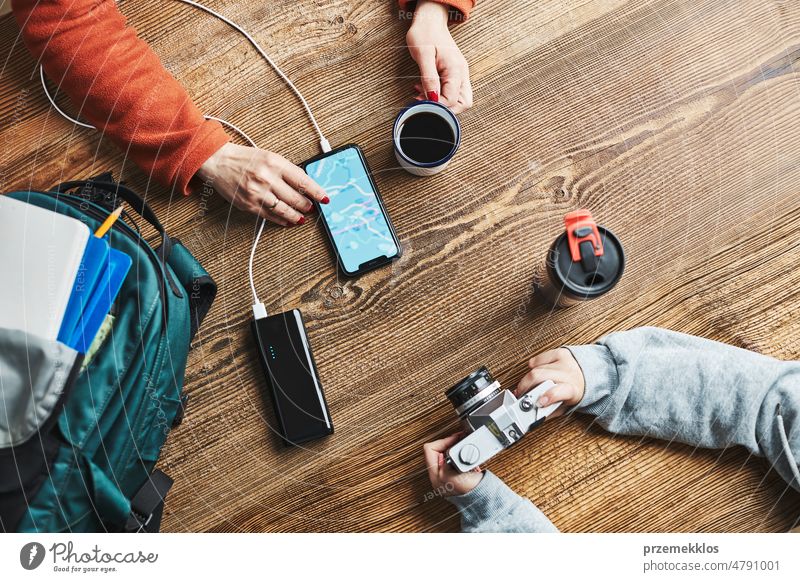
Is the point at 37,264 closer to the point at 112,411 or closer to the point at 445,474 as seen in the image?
the point at 112,411

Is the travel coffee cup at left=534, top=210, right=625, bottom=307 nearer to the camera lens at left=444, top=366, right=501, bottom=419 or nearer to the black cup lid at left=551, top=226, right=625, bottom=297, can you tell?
the black cup lid at left=551, top=226, right=625, bottom=297

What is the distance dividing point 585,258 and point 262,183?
37 centimetres

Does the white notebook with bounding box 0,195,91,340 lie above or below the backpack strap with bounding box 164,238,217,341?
above

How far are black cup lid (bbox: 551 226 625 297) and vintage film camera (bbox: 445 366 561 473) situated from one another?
100 millimetres

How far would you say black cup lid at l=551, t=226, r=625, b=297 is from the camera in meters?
0.51

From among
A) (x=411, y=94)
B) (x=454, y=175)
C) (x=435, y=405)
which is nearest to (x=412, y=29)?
(x=411, y=94)

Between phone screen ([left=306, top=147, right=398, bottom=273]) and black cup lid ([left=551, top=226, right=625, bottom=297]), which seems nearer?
black cup lid ([left=551, top=226, right=625, bottom=297])

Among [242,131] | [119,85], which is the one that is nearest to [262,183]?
[242,131]

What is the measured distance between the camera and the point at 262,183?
0.62m

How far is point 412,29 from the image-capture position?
64 centimetres

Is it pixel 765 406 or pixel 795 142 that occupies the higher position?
pixel 795 142

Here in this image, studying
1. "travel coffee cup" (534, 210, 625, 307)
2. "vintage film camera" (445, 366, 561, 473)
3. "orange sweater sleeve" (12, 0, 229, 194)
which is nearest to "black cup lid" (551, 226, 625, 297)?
"travel coffee cup" (534, 210, 625, 307)
